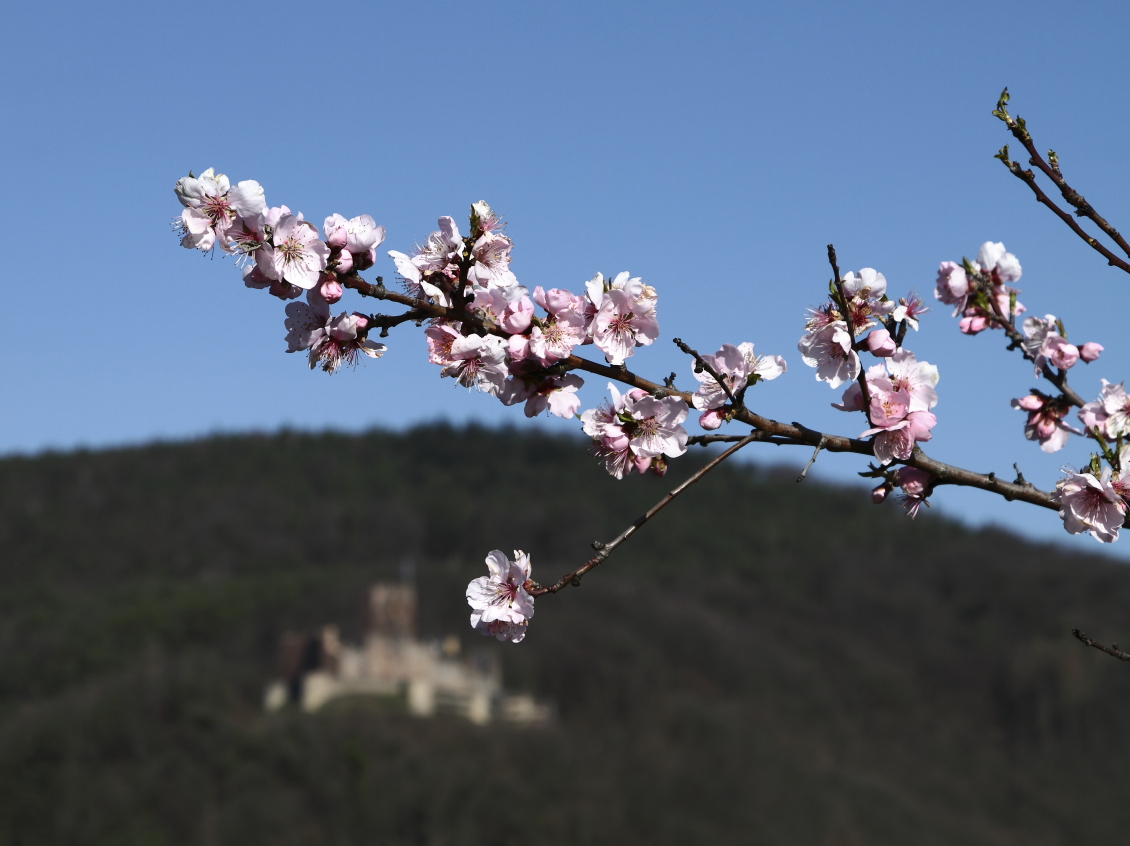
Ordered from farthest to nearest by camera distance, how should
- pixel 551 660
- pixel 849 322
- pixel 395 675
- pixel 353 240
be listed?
pixel 551 660
pixel 395 675
pixel 353 240
pixel 849 322

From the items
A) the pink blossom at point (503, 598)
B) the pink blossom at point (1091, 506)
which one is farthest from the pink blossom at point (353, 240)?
the pink blossom at point (1091, 506)

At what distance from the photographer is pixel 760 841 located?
5166 cm

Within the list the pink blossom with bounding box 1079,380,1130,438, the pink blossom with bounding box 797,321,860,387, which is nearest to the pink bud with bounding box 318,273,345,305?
the pink blossom with bounding box 797,321,860,387

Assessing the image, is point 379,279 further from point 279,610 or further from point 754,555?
point 754,555

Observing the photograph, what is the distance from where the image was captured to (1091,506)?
1848mm

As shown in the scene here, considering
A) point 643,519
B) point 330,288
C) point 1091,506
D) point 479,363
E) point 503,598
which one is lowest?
point 503,598

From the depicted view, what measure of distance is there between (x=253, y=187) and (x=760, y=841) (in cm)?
5352

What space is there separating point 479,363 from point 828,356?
56 cm

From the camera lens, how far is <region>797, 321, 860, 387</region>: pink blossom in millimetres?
1971

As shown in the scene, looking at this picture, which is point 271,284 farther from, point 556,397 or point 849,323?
point 849,323

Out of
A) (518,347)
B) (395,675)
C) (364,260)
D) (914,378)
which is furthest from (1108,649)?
(395,675)

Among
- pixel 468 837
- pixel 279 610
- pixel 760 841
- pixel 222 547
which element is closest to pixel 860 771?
pixel 760 841

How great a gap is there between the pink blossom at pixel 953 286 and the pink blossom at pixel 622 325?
0.49 m

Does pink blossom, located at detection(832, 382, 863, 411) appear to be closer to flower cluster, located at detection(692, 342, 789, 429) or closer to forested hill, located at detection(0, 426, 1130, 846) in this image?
flower cluster, located at detection(692, 342, 789, 429)
